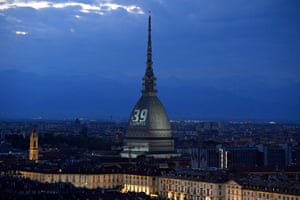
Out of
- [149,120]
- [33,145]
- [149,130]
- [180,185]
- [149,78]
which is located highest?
[149,78]

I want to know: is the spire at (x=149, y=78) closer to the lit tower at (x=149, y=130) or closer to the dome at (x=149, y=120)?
the lit tower at (x=149, y=130)

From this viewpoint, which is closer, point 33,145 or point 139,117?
point 139,117

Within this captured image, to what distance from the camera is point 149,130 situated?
118 metres

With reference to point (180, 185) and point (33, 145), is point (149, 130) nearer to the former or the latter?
point (33, 145)

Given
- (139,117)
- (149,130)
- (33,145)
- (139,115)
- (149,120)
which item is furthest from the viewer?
(33,145)

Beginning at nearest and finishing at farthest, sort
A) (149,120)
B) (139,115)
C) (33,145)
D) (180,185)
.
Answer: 1. (180,185)
2. (149,120)
3. (139,115)
4. (33,145)

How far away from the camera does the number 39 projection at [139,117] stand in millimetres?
119000

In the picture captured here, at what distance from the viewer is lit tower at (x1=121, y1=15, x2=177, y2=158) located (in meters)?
118

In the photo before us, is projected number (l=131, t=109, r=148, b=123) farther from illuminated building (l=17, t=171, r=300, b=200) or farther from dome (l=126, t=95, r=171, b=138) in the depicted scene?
illuminated building (l=17, t=171, r=300, b=200)

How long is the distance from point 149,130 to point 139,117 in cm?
222

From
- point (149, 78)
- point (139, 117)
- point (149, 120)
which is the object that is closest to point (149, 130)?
point (149, 120)

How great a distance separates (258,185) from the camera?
80062 millimetres

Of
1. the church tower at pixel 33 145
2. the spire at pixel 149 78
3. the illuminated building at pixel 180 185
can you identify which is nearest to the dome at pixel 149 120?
the spire at pixel 149 78

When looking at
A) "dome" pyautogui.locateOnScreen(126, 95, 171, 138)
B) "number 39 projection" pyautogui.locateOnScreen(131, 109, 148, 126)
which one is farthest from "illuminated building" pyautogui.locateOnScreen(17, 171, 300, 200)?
"number 39 projection" pyautogui.locateOnScreen(131, 109, 148, 126)
